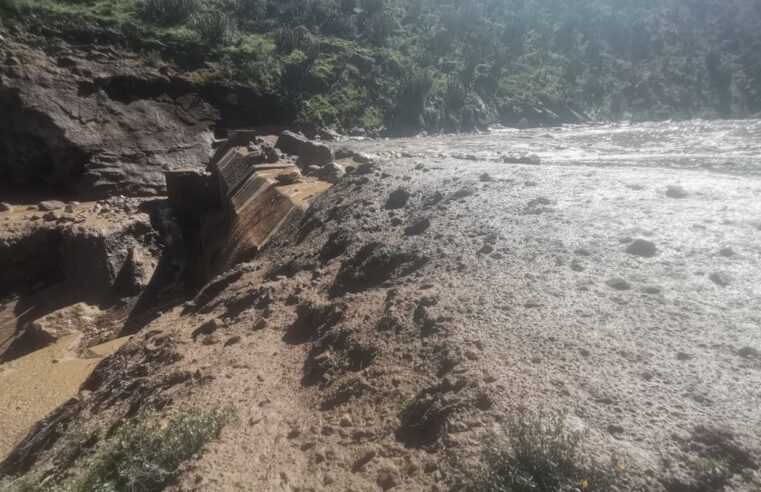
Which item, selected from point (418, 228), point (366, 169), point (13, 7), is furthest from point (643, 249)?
point (13, 7)

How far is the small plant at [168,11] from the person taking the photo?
727 inches

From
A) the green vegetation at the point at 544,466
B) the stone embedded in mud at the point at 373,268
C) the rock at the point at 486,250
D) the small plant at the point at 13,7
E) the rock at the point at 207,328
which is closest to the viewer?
the green vegetation at the point at 544,466

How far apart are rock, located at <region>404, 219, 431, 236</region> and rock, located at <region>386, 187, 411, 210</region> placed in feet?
2.02

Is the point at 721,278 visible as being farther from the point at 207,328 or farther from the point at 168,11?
the point at 168,11

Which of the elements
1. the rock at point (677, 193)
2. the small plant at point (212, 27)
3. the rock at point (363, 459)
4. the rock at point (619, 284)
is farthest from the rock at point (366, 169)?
the small plant at point (212, 27)

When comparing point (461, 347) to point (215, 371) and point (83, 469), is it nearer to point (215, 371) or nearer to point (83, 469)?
point (215, 371)

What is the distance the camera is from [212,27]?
19.0 m

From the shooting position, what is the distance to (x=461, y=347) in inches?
115

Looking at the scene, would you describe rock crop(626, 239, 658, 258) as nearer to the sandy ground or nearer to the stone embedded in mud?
the stone embedded in mud

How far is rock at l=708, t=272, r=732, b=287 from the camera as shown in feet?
10.7

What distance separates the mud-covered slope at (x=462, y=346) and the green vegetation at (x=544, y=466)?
0.25ft

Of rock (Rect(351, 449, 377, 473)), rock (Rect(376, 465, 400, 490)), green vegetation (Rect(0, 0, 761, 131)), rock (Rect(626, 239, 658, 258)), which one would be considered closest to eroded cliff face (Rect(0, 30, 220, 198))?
green vegetation (Rect(0, 0, 761, 131))

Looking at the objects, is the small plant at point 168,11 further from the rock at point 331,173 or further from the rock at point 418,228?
the rock at point 418,228

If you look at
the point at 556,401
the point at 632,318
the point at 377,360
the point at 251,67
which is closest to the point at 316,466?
the point at 377,360
